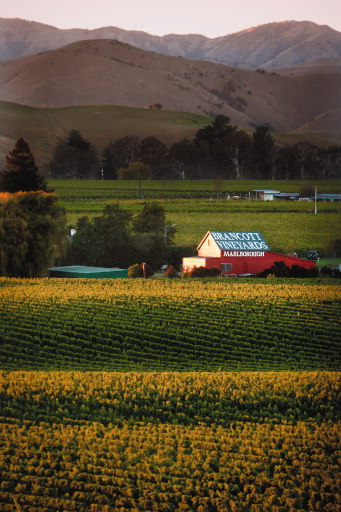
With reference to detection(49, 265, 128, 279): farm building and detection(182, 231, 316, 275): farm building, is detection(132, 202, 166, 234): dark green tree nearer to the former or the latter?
detection(182, 231, 316, 275): farm building

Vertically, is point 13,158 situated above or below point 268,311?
above

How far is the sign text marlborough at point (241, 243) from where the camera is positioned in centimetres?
4934

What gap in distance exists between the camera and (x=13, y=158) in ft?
191

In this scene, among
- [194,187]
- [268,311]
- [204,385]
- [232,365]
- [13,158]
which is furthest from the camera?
[194,187]

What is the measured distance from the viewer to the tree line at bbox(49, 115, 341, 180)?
105m

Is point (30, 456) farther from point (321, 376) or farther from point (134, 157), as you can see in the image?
point (134, 157)

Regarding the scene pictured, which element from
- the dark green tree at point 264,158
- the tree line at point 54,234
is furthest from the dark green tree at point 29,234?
the dark green tree at point 264,158

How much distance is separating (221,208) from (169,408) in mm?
58304

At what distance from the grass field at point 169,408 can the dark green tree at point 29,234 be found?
16993 mm

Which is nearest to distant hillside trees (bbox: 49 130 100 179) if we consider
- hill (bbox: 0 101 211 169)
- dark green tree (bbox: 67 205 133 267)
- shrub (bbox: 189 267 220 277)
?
hill (bbox: 0 101 211 169)

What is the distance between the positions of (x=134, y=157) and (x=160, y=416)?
98251 mm

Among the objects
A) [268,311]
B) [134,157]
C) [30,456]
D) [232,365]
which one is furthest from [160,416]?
[134,157]

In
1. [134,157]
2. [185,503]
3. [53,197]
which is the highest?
[134,157]

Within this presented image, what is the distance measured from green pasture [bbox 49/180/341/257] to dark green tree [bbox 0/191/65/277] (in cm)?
1216
